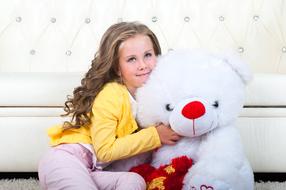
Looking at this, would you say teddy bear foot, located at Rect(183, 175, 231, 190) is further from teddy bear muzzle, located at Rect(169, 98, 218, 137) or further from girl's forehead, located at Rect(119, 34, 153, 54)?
girl's forehead, located at Rect(119, 34, 153, 54)

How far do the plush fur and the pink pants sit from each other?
112mm

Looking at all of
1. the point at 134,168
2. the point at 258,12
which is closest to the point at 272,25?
the point at 258,12

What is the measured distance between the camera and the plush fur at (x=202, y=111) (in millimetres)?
986

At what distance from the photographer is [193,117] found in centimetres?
100

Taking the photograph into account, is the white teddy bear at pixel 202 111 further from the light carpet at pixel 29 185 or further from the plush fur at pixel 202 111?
the light carpet at pixel 29 185

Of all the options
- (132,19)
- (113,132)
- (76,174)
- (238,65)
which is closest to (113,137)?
(113,132)

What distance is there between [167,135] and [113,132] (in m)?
0.13

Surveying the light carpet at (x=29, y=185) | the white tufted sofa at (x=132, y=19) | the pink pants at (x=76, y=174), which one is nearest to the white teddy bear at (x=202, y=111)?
the pink pants at (x=76, y=174)

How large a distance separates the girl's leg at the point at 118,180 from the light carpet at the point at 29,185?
30cm

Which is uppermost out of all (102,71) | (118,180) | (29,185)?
(102,71)

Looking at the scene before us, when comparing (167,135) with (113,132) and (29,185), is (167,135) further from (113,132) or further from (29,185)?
(29,185)

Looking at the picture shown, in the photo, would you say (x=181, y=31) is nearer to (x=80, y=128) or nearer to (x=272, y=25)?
(x=272, y=25)

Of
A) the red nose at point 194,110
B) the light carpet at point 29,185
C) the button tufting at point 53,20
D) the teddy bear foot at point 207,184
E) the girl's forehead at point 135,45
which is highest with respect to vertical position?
the girl's forehead at point 135,45

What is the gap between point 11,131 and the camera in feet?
4.57
